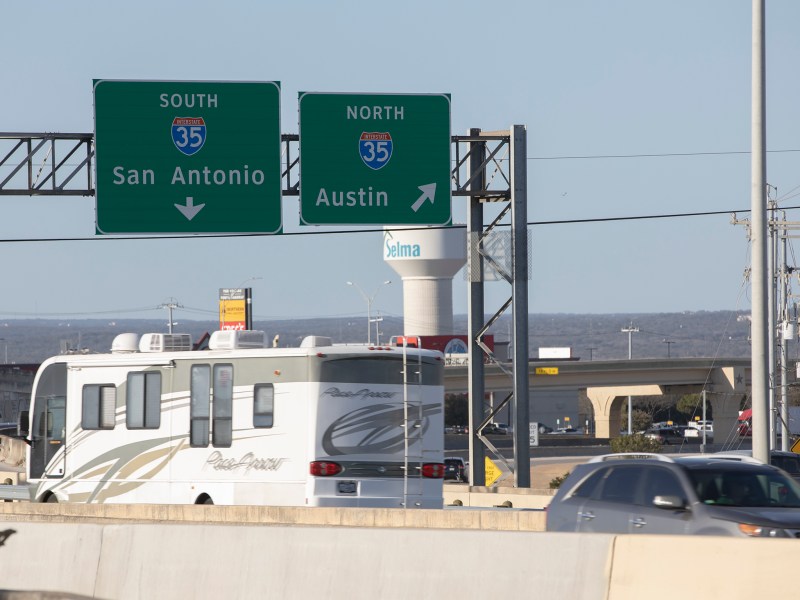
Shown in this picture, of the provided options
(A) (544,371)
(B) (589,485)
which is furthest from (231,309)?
(B) (589,485)

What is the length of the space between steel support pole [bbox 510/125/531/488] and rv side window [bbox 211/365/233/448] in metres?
7.89

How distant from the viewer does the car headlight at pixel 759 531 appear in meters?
11.8

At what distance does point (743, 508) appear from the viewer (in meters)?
12.3

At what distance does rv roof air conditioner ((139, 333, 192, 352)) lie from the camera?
20.8 metres

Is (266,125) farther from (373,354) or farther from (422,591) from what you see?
(422,591)

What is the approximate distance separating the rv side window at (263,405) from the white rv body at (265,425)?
1cm

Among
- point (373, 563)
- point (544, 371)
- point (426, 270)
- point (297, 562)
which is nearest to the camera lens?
point (373, 563)

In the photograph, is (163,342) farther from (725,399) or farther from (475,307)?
(725,399)

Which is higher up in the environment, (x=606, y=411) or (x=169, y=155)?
(x=169, y=155)

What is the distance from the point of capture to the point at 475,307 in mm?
27234

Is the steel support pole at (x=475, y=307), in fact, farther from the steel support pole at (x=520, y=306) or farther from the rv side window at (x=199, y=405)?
the rv side window at (x=199, y=405)

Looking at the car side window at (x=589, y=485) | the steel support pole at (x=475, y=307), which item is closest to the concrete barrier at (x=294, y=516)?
the car side window at (x=589, y=485)

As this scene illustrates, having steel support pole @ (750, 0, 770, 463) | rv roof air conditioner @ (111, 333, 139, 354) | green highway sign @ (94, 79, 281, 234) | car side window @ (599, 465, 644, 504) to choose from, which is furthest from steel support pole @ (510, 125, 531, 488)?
car side window @ (599, 465, 644, 504)

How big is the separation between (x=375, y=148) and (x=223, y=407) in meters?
7.11
